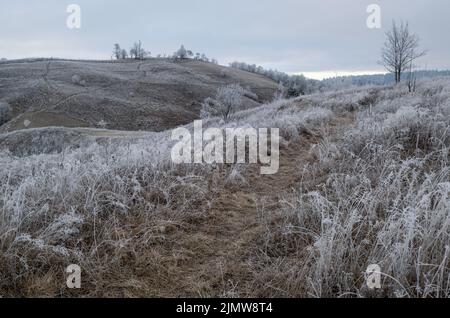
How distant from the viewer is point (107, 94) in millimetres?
58625

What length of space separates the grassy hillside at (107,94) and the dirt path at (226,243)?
148 feet

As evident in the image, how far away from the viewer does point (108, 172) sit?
15.0ft

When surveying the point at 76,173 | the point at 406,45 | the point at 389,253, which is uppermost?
the point at 406,45

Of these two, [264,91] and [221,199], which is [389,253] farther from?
[264,91]

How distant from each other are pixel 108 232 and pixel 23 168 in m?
3.46

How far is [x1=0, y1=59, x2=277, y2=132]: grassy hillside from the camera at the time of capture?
161ft

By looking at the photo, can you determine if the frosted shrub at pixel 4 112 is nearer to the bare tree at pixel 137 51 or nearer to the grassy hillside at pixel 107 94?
the grassy hillside at pixel 107 94

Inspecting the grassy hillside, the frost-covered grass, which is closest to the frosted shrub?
the grassy hillside

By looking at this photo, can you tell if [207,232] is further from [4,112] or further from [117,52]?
[117,52]

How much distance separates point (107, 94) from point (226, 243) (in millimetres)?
59418

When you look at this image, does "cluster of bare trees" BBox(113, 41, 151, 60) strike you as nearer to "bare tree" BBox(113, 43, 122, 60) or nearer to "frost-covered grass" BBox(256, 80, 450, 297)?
"bare tree" BBox(113, 43, 122, 60)

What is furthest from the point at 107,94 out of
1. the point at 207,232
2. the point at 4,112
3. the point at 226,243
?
the point at 226,243

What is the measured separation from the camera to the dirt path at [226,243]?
292 centimetres
